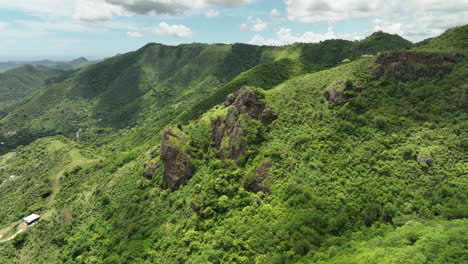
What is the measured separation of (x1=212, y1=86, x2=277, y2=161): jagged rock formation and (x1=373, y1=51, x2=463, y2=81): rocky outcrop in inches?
1419

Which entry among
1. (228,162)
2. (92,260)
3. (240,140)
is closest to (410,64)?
(240,140)

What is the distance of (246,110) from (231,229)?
36.0 meters

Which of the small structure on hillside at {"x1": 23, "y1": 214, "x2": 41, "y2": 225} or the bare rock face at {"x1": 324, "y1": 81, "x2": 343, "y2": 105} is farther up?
the bare rock face at {"x1": 324, "y1": 81, "x2": 343, "y2": 105}

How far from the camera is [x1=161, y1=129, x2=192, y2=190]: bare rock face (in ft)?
245

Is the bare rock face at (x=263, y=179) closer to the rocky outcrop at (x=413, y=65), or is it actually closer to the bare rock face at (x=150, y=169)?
the bare rock face at (x=150, y=169)

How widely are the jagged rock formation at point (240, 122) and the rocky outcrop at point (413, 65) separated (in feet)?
118

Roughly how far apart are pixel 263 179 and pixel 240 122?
64.8ft

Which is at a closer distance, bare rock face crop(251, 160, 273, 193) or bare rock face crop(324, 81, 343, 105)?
bare rock face crop(251, 160, 273, 193)

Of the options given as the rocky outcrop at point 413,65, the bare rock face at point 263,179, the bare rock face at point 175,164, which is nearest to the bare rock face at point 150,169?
the bare rock face at point 175,164

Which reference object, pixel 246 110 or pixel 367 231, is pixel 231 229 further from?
pixel 246 110

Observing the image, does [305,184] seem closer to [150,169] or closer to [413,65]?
[413,65]

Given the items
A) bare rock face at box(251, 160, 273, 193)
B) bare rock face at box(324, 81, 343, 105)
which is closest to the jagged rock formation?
bare rock face at box(251, 160, 273, 193)

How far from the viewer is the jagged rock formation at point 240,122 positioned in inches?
2712

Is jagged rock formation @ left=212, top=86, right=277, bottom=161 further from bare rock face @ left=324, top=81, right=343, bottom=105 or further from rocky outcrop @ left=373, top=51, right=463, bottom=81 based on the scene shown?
rocky outcrop @ left=373, top=51, right=463, bottom=81
